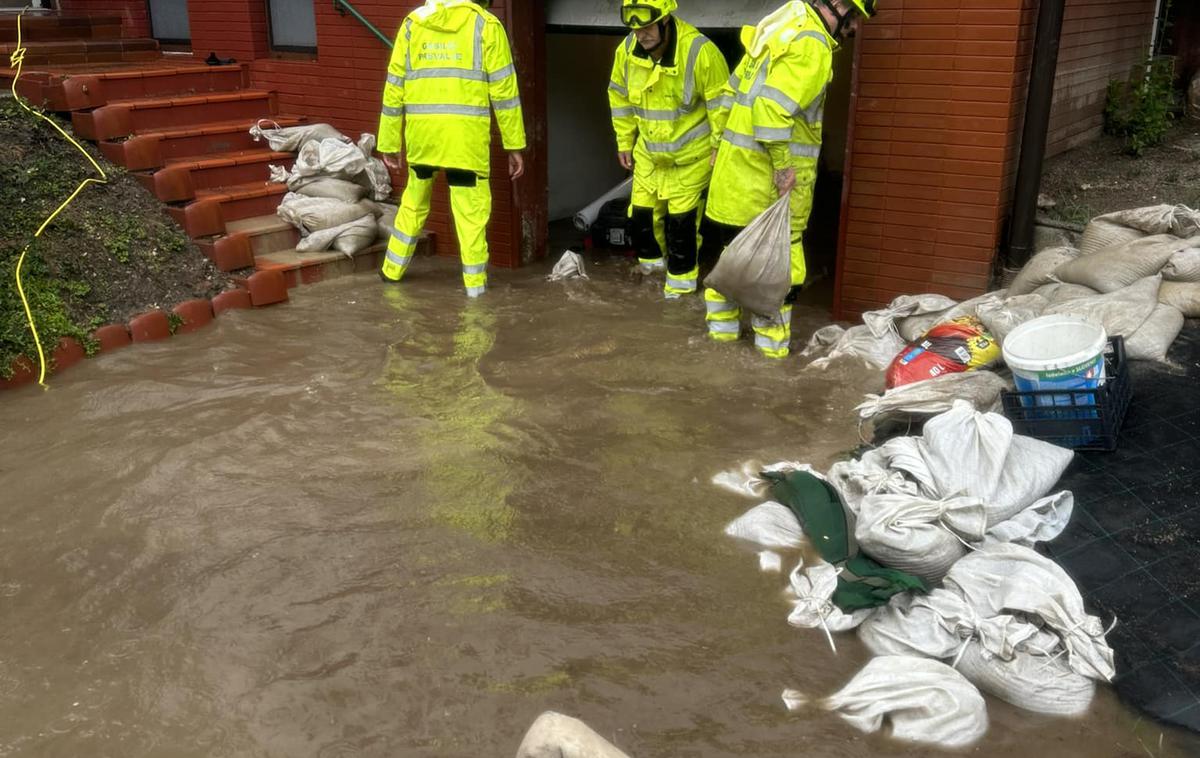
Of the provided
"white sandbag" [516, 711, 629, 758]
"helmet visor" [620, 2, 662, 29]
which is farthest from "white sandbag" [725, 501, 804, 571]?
"helmet visor" [620, 2, 662, 29]

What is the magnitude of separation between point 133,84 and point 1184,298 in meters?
6.90

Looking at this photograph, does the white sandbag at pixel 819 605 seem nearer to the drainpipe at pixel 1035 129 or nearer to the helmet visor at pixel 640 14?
the drainpipe at pixel 1035 129

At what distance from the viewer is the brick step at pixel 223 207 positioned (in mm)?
6840

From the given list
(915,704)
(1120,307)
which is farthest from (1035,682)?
(1120,307)

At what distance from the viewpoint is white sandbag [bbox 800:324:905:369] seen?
546 centimetres

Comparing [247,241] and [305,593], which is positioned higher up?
[247,241]

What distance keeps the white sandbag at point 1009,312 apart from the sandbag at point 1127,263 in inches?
8.9

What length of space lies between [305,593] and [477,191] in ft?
12.1

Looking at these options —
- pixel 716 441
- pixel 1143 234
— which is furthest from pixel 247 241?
pixel 1143 234

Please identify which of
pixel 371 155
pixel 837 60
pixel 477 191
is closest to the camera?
pixel 477 191

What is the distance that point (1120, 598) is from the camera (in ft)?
11.0

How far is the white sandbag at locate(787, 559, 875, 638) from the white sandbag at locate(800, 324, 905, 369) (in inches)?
82.5

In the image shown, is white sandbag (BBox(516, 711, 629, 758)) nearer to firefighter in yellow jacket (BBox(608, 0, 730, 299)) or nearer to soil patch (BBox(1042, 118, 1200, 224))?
firefighter in yellow jacket (BBox(608, 0, 730, 299))

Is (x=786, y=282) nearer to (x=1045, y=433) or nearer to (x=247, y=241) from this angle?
(x=1045, y=433)
